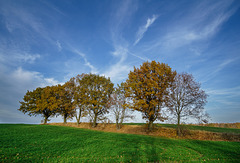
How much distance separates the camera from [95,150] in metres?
12.9

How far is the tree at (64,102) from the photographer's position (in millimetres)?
42275

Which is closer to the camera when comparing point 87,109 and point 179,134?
point 179,134

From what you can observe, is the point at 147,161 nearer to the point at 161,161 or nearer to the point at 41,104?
the point at 161,161

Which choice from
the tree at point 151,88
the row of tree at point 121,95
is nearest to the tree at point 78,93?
the row of tree at point 121,95

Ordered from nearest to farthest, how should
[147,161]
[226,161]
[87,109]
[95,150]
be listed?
[147,161]
[226,161]
[95,150]
[87,109]

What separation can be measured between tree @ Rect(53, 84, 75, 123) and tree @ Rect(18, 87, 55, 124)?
7.90 ft

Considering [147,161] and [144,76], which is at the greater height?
[144,76]

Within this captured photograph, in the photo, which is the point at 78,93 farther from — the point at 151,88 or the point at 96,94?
the point at 151,88

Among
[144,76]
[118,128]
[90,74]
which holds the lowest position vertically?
[118,128]

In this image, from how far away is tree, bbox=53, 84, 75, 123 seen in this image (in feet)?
139

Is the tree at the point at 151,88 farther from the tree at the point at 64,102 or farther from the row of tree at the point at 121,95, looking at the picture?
the tree at the point at 64,102

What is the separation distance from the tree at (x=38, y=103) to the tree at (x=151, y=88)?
3120 centimetres

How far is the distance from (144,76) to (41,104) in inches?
1472

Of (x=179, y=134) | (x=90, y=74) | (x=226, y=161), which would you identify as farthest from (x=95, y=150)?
(x=90, y=74)
